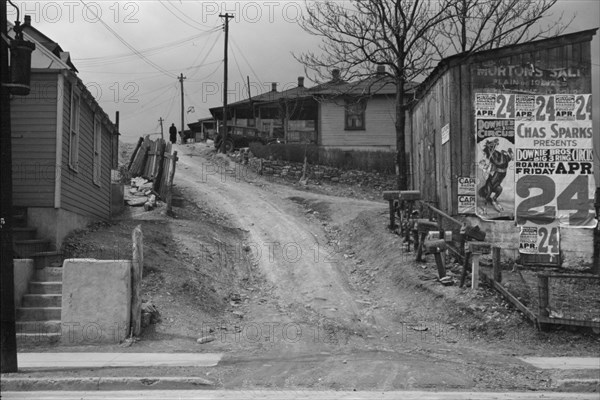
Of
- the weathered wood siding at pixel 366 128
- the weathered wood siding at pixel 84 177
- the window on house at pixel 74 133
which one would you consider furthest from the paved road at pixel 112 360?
the weathered wood siding at pixel 366 128

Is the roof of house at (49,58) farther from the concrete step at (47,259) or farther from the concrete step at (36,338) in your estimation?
the concrete step at (36,338)

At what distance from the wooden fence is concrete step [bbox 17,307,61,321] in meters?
10.2

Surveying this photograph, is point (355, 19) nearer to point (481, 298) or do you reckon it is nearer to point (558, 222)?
point (558, 222)

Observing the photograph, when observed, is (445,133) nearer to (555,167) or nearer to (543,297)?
(555,167)

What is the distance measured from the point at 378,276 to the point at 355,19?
29.5ft

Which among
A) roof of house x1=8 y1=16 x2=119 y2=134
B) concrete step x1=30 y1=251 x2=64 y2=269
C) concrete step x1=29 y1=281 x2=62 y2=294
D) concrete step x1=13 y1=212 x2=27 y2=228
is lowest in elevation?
concrete step x1=29 y1=281 x2=62 y2=294

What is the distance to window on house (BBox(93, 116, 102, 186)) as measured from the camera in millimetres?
18562

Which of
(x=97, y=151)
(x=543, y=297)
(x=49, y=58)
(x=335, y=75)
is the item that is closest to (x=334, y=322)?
(x=543, y=297)

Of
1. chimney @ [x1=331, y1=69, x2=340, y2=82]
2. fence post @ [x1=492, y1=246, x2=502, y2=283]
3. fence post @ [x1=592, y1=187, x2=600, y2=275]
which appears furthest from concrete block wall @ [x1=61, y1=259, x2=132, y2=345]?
chimney @ [x1=331, y1=69, x2=340, y2=82]

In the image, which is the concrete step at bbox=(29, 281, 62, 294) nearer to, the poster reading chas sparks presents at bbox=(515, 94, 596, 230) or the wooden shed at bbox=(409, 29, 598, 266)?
the wooden shed at bbox=(409, 29, 598, 266)

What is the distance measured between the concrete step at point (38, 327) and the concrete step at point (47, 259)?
1.90m

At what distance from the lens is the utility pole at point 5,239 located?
28.2 feet

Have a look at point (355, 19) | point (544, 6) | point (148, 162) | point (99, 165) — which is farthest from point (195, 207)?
point (544, 6)

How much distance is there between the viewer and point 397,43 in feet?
69.9
